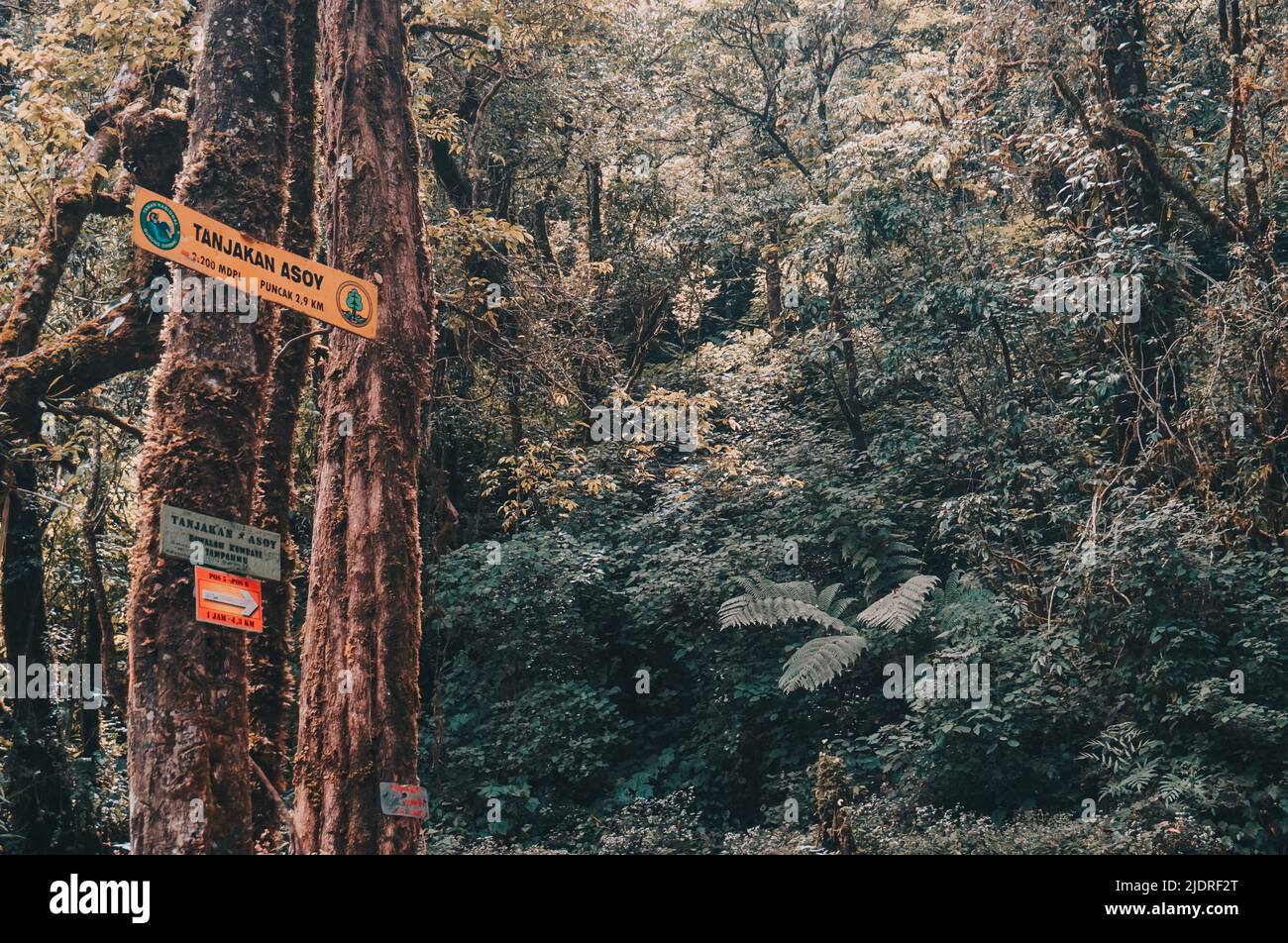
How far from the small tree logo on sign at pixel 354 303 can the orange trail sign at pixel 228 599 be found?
1.28 metres

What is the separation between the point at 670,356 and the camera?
19.2 metres

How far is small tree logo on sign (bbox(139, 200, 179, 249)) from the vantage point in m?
4.23

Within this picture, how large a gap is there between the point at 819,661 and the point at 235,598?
8.68 m

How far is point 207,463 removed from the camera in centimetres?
490

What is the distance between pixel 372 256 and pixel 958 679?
838 cm

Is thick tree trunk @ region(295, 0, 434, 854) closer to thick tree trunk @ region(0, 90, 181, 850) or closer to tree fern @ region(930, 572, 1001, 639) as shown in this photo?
thick tree trunk @ region(0, 90, 181, 850)

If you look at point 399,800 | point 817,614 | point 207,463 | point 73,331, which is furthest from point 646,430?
point 207,463

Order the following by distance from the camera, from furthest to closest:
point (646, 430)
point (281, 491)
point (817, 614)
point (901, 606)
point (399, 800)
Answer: point (646, 430)
point (817, 614)
point (901, 606)
point (281, 491)
point (399, 800)

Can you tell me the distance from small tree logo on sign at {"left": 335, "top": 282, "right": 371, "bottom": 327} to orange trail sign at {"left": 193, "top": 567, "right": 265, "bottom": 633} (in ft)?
4.20

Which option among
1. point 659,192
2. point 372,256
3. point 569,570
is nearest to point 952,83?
point 659,192

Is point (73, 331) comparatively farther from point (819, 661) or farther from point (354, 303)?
point (819, 661)

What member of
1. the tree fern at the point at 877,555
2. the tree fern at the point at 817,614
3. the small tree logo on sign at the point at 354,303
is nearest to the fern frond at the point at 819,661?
the tree fern at the point at 817,614

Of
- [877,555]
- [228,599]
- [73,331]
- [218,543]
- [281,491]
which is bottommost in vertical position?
[228,599]

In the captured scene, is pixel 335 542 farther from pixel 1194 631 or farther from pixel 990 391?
pixel 990 391
